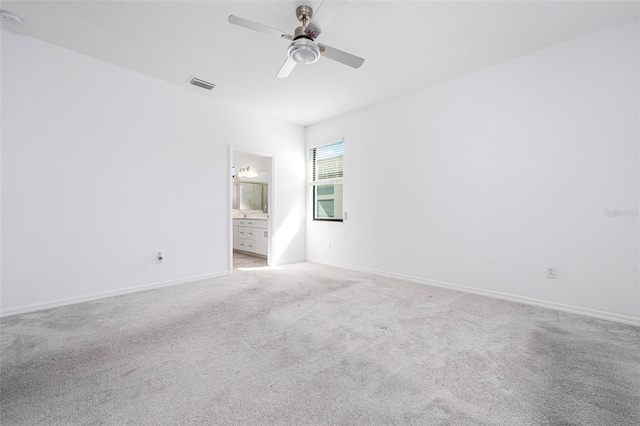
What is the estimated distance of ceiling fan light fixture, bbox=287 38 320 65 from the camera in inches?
84.6

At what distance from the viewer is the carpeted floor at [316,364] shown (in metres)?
1.31

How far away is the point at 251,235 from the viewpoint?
19.1 ft

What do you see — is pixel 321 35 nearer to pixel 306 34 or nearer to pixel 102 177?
pixel 306 34

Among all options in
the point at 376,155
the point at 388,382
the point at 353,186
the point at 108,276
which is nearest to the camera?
the point at 388,382

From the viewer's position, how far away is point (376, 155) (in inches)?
165

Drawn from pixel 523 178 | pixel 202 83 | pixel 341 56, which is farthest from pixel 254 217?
pixel 523 178

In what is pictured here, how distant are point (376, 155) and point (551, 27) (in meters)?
2.26

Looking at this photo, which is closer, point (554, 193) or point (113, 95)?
point (554, 193)

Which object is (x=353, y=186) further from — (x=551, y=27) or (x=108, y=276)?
(x=108, y=276)

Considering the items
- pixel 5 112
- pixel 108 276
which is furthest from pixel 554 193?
pixel 5 112

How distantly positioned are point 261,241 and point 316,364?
3.96 metres

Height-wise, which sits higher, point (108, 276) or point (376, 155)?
point (376, 155)

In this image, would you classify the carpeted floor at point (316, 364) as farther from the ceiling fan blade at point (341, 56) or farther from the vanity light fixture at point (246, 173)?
the vanity light fixture at point (246, 173)

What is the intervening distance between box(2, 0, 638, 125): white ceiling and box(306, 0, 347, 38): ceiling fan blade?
25 centimetres
